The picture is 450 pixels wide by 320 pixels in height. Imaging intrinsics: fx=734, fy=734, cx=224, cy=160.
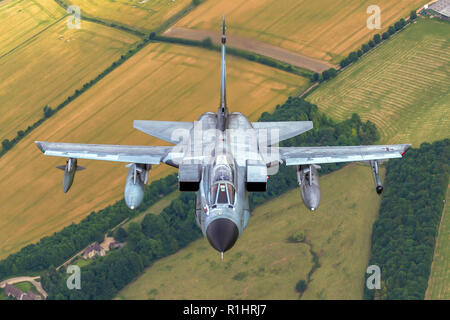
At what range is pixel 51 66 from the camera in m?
101

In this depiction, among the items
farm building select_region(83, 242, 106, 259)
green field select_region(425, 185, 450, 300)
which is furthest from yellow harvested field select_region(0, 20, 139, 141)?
green field select_region(425, 185, 450, 300)

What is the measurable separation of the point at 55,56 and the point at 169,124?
41035 mm

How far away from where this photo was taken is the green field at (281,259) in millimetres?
71325

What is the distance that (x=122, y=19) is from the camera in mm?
105625

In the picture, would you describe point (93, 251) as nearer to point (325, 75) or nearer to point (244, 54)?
point (244, 54)

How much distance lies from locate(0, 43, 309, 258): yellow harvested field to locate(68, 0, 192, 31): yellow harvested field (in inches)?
180

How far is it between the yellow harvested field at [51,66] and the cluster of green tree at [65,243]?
20.4m

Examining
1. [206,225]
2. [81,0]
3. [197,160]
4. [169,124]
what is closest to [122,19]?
[81,0]

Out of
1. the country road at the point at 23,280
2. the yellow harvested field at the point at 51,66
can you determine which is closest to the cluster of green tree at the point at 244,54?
the yellow harvested field at the point at 51,66

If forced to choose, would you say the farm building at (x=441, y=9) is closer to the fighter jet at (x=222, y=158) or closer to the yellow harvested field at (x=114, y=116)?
the yellow harvested field at (x=114, y=116)

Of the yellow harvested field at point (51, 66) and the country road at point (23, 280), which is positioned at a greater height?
the yellow harvested field at point (51, 66)

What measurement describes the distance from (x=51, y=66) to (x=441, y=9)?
190ft

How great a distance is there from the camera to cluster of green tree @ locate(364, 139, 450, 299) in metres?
70.6

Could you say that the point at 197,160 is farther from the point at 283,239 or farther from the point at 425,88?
the point at 425,88
